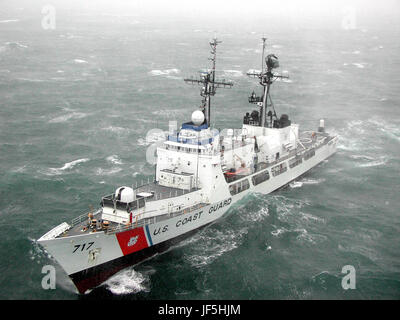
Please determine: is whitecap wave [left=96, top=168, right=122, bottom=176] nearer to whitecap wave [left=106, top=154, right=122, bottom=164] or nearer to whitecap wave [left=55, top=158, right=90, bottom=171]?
whitecap wave [left=106, top=154, right=122, bottom=164]

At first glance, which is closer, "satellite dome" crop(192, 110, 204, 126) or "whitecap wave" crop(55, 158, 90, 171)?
"satellite dome" crop(192, 110, 204, 126)

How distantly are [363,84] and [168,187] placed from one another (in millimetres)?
64549

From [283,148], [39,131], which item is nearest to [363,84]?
[283,148]

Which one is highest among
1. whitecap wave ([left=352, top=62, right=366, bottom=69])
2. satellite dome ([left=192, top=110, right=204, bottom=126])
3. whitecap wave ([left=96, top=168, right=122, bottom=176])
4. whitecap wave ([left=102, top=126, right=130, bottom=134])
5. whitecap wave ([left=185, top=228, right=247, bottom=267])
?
whitecap wave ([left=352, top=62, right=366, bottom=69])

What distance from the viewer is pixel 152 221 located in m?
31.3

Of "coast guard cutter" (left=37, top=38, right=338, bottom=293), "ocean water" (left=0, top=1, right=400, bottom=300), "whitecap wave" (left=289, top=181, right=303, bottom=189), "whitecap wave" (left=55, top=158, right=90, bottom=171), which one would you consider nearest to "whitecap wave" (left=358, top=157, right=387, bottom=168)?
"ocean water" (left=0, top=1, right=400, bottom=300)

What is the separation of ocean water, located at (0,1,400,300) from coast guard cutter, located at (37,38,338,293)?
1.21 metres

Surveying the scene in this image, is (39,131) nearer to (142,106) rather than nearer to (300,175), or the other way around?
(142,106)

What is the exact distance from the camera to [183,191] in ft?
113

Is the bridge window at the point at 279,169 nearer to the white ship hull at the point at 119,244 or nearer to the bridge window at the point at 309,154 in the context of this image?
the bridge window at the point at 309,154

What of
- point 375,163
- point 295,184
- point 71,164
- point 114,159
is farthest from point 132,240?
point 375,163

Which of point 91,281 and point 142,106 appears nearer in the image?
point 91,281

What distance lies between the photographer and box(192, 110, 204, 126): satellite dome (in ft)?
118

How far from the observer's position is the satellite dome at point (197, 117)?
118 ft
